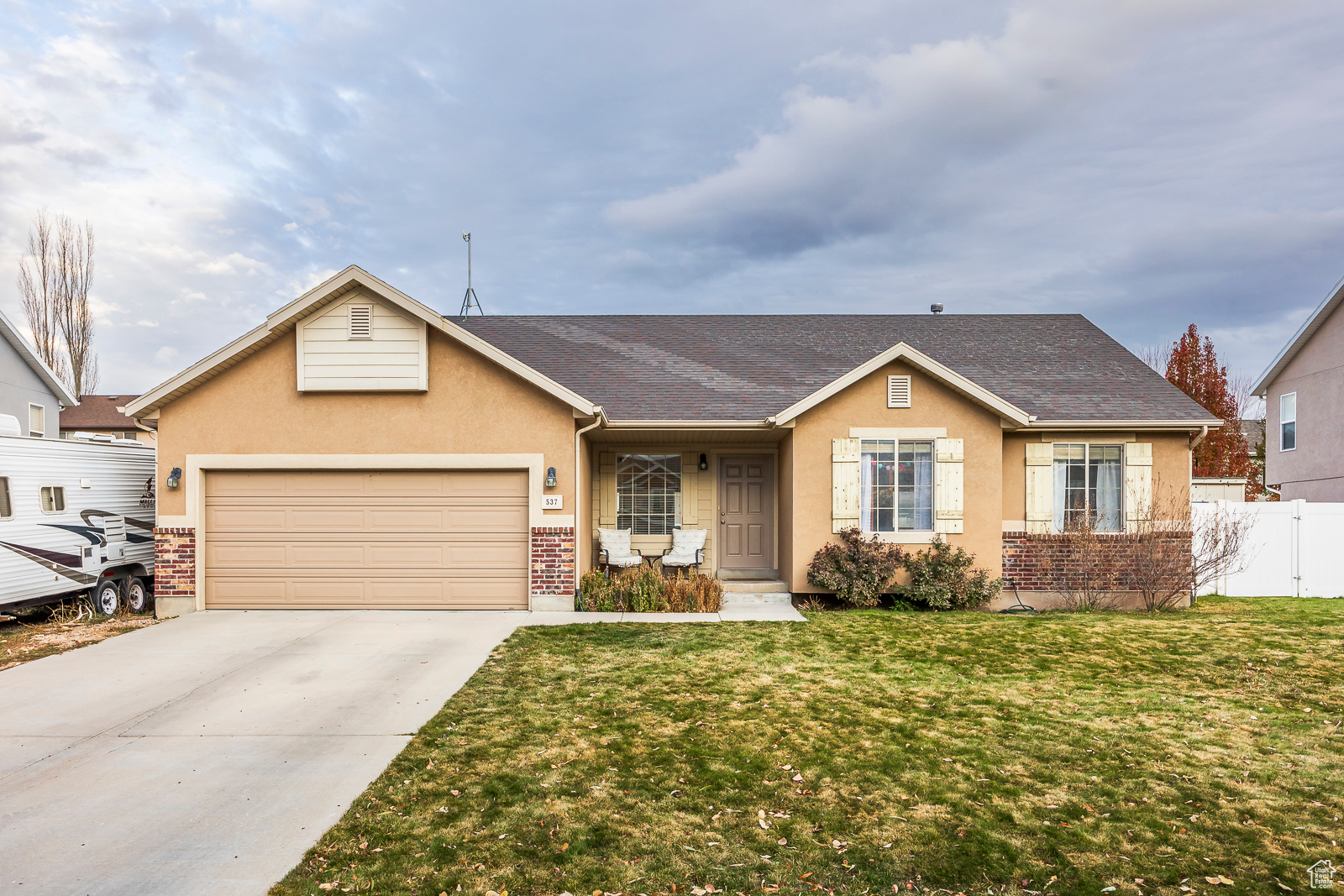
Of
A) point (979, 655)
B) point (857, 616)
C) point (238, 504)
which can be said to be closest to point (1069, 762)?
point (979, 655)

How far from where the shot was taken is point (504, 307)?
21.2 m

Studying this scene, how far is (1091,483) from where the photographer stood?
1141 cm

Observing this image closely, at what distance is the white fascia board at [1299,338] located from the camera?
15.3 metres

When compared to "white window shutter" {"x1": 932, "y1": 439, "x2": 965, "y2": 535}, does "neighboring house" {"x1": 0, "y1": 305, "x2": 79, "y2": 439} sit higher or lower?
higher

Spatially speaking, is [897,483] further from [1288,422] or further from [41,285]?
[41,285]

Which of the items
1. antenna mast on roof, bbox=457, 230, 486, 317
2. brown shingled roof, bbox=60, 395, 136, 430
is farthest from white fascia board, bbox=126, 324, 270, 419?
brown shingled roof, bbox=60, 395, 136, 430

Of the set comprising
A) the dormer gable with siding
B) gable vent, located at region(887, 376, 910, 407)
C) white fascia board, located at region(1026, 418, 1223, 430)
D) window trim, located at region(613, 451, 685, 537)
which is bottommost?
window trim, located at region(613, 451, 685, 537)

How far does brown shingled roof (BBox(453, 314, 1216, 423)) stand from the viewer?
11.7 m

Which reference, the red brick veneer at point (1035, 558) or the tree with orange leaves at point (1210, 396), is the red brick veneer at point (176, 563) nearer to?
the red brick veneer at point (1035, 558)

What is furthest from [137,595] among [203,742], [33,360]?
[33,360]

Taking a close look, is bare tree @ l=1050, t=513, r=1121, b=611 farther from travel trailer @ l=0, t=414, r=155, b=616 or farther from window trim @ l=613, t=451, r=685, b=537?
travel trailer @ l=0, t=414, r=155, b=616

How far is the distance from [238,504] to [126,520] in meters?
2.50

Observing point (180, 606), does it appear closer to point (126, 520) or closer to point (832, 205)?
point (126, 520)

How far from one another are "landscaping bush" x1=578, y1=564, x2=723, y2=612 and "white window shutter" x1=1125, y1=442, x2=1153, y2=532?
23.3 ft
